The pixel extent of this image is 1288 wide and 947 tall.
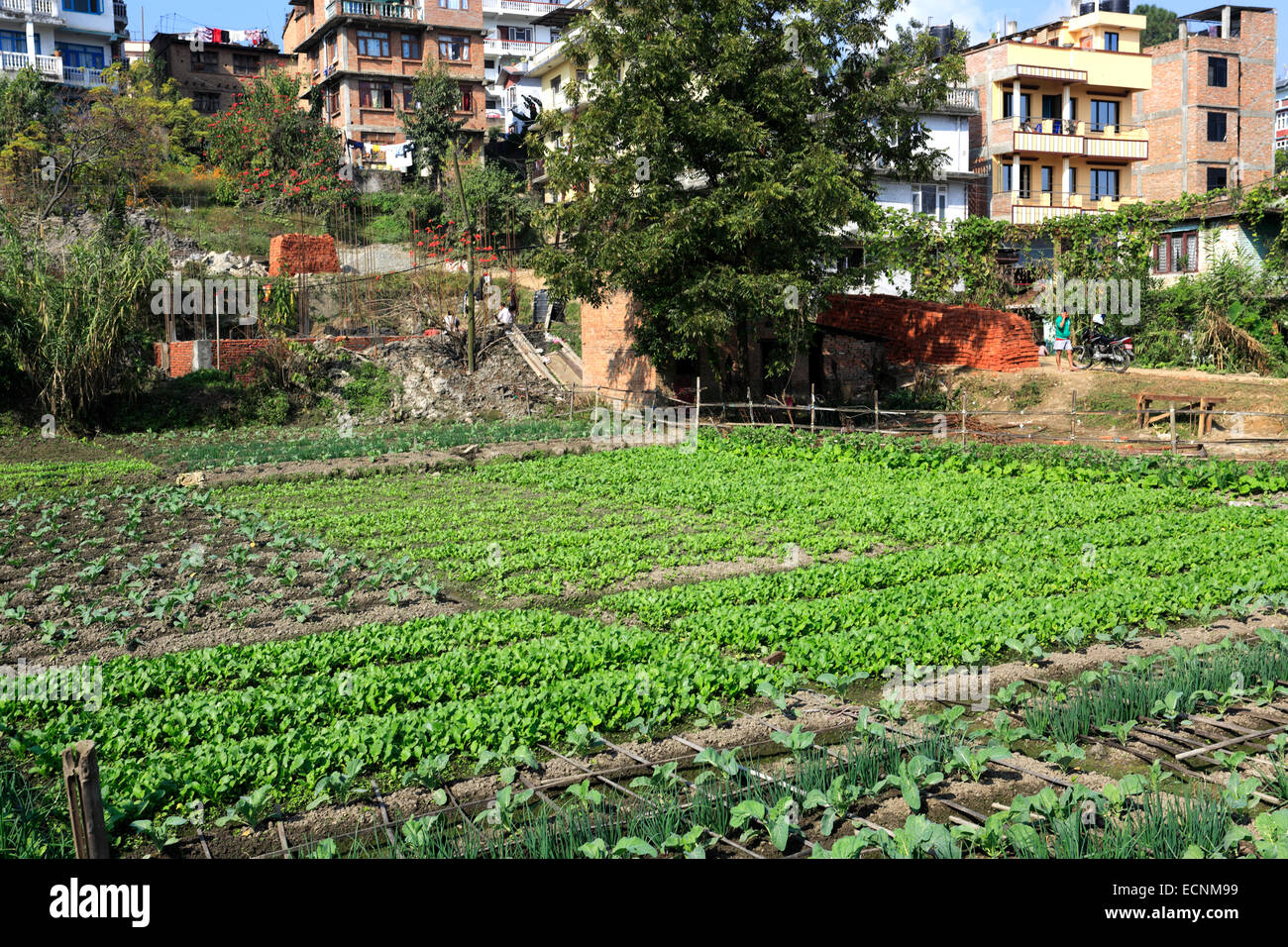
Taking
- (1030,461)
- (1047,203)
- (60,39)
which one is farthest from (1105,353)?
(60,39)

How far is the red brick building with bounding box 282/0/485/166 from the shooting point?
52062 mm

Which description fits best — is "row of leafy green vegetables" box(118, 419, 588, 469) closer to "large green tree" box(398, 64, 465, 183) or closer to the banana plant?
the banana plant

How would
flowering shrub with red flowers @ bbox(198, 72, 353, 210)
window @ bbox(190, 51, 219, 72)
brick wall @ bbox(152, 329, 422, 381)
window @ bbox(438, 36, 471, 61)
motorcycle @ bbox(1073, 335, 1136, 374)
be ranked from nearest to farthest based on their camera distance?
brick wall @ bbox(152, 329, 422, 381), motorcycle @ bbox(1073, 335, 1136, 374), flowering shrub with red flowers @ bbox(198, 72, 353, 210), window @ bbox(438, 36, 471, 61), window @ bbox(190, 51, 219, 72)

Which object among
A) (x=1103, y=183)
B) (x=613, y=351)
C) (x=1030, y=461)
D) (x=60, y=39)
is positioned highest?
(x=60, y=39)

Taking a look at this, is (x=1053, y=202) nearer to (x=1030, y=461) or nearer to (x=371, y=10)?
Answer: (x=1030, y=461)

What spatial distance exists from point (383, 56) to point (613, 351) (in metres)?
30.8

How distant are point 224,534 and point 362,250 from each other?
2871 cm

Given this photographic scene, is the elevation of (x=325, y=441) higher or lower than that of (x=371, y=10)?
lower

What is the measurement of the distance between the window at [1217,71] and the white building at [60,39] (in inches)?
2027

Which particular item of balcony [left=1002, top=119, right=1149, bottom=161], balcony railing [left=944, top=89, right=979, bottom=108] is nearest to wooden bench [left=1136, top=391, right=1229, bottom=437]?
balcony railing [left=944, top=89, right=979, bottom=108]

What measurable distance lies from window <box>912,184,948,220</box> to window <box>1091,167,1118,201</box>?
845 cm

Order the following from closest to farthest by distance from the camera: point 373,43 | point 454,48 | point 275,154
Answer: point 275,154, point 373,43, point 454,48

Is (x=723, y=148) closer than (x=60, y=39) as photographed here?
Yes

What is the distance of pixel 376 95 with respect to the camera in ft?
174
